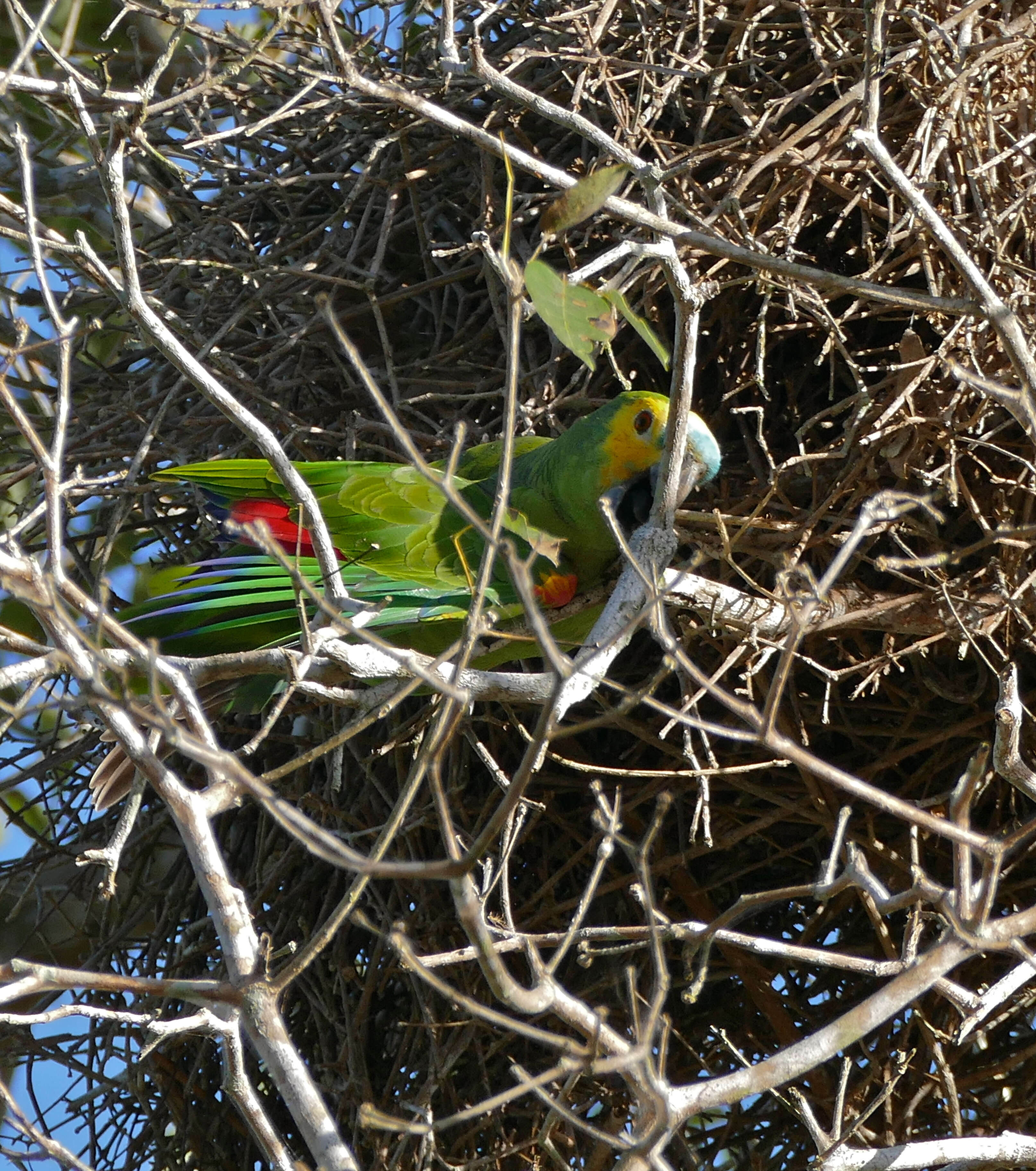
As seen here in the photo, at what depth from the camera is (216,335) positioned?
2.56m

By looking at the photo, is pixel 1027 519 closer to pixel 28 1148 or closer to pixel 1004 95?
pixel 1004 95

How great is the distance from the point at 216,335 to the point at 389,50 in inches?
33.5

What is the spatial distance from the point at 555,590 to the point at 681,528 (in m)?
0.28

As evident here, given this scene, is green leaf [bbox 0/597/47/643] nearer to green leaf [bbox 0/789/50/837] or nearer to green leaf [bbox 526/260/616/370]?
green leaf [bbox 0/789/50/837]

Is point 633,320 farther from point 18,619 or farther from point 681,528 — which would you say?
point 18,619

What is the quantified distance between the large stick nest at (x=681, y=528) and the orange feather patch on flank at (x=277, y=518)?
256mm

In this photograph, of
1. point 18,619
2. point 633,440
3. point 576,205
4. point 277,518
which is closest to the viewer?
point 576,205

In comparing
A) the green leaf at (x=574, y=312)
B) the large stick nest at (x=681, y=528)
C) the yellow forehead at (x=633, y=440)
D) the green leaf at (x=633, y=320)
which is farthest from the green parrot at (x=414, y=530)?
the green leaf at (x=574, y=312)

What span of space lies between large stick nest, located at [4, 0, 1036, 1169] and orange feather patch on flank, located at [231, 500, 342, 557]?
0.26 metres

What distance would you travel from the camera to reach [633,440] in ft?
7.47

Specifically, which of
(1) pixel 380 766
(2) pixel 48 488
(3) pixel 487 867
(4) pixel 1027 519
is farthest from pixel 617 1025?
(2) pixel 48 488

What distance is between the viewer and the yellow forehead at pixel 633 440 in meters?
2.24

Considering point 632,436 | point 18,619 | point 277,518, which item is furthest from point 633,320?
point 18,619

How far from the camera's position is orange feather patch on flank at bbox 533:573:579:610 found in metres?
2.33
